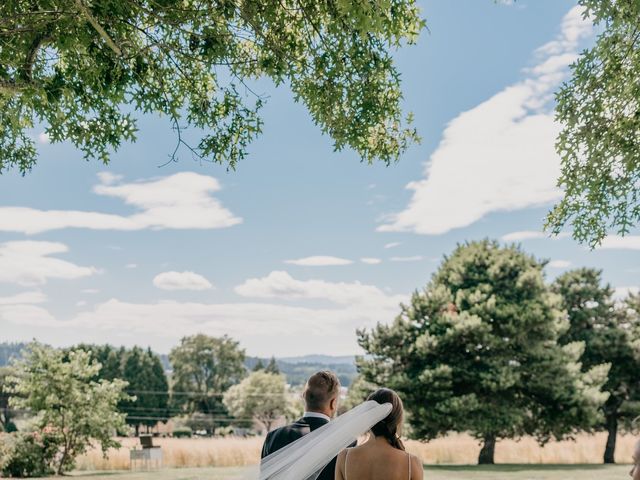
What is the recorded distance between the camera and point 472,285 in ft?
92.8

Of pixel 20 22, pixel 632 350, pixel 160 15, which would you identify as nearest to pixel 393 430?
pixel 160 15

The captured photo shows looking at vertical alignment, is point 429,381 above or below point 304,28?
below

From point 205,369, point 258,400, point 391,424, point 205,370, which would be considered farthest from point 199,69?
point 205,369

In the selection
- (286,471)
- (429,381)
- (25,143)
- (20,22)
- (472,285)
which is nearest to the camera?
(286,471)

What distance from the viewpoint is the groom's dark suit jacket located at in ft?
16.0

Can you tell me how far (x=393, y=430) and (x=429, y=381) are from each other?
2078 cm

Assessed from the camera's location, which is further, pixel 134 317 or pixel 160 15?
pixel 134 317

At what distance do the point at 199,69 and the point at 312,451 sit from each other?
701 cm

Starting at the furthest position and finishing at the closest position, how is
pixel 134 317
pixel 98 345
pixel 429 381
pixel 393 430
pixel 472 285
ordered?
pixel 134 317 → pixel 98 345 → pixel 472 285 → pixel 429 381 → pixel 393 430

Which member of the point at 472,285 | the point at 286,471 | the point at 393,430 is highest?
the point at 472,285

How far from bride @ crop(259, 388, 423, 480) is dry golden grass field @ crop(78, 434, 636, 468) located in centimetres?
2036

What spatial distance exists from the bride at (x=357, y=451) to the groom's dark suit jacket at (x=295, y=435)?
0.14 ft

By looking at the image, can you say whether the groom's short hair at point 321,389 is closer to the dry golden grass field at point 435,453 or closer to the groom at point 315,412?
the groom at point 315,412

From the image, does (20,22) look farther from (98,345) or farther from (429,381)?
(98,345)
